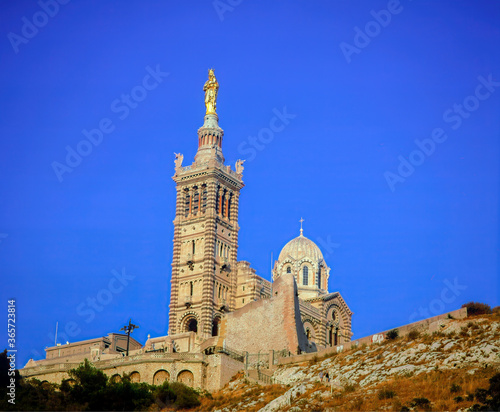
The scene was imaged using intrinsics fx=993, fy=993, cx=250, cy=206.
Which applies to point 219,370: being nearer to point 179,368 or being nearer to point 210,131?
point 179,368

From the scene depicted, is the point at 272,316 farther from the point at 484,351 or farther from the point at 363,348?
the point at 484,351

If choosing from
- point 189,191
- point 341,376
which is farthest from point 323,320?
point 341,376

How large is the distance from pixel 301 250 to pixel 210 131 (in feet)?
53.5

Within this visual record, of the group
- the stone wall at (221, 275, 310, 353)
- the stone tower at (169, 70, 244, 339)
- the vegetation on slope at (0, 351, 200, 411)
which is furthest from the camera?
the stone tower at (169, 70, 244, 339)

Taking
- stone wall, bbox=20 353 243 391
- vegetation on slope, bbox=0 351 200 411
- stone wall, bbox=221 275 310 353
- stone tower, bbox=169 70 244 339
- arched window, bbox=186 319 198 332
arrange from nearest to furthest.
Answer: vegetation on slope, bbox=0 351 200 411 → stone wall, bbox=20 353 243 391 → stone wall, bbox=221 275 310 353 → stone tower, bbox=169 70 244 339 → arched window, bbox=186 319 198 332

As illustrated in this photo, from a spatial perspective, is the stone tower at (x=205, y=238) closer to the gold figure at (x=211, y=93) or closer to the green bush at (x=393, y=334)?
the gold figure at (x=211, y=93)

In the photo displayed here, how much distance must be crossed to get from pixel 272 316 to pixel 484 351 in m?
21.1

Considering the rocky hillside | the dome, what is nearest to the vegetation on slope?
the rocky hillside

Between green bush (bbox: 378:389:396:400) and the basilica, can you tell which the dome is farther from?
green bush (bbox: 378:389:396:400)

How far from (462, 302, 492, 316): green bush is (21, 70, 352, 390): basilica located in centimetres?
1326

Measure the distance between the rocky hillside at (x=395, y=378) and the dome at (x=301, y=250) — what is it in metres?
40.3

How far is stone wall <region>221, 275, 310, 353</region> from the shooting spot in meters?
70.3

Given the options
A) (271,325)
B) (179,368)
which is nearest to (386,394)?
(179,368)

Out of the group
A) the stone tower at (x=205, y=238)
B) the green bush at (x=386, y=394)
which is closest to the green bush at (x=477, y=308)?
the green bush at (x=386, y=394)
